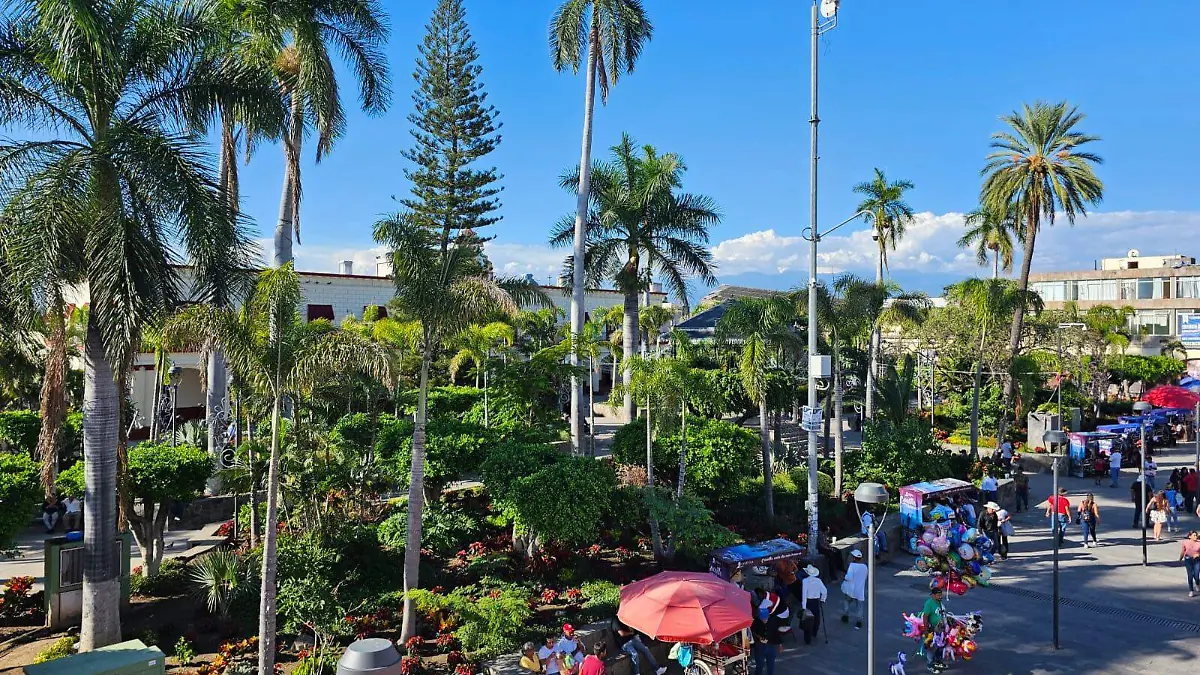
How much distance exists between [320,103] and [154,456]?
782 cm

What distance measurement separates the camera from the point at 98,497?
34.0 feet

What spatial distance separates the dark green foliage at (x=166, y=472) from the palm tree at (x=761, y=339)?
36.5ft

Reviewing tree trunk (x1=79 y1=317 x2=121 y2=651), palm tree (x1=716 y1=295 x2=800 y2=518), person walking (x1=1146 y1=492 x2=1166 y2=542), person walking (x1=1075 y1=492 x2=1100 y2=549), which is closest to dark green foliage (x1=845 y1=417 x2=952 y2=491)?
palm tree (x1=716 y1=295 x2=800 y2=518)

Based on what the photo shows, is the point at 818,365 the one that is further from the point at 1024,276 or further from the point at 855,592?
the point at 1024,276

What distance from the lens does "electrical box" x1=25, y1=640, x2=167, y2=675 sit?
779 centimetres

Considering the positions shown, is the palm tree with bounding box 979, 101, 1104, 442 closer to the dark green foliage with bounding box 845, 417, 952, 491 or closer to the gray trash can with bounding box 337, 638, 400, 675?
the dark green foliage with bounding box 845, 417, 952, 491

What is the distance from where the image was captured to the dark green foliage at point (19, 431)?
19.6 meters

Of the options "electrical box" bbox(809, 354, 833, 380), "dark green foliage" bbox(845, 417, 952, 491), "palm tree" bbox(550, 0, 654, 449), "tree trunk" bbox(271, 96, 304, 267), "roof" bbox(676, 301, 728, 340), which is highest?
"palm tree" bbox(550, 0, 654, 449)

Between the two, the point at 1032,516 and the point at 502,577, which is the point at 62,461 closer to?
the point at 502,577

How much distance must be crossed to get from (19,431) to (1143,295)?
64502mm

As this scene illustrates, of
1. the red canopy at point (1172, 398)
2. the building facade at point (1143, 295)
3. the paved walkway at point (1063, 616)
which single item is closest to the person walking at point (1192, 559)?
the paved walkway at point (1063, 616)

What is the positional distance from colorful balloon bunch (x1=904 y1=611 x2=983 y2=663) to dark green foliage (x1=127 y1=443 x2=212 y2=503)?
39.7ft

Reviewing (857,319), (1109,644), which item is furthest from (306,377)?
(857,319)

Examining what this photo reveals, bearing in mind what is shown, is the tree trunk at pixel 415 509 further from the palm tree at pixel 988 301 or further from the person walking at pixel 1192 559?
the palm tree at pixel 988 301
